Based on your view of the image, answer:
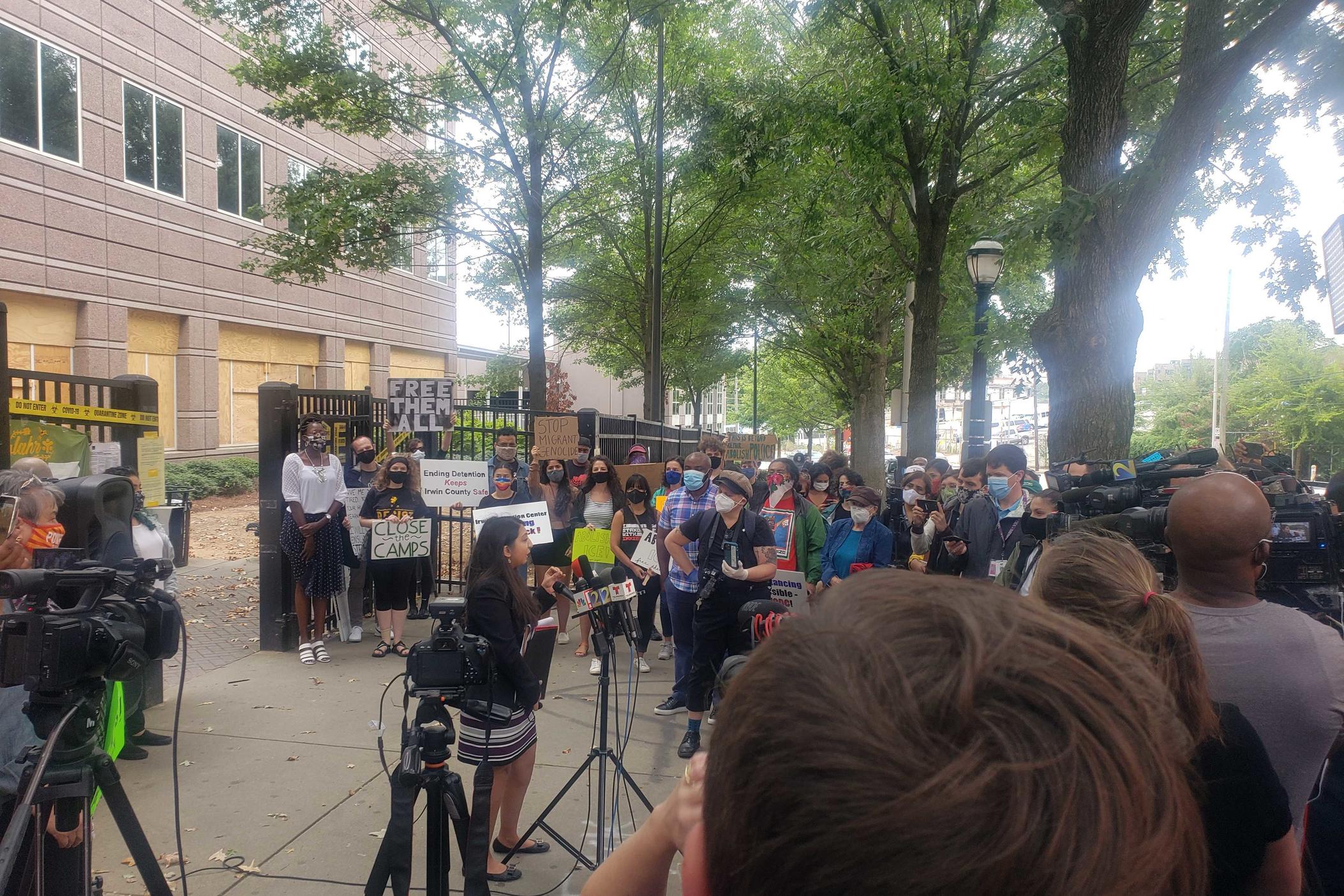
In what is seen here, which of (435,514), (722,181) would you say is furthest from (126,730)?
(722,181)

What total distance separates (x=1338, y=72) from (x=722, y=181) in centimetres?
1215

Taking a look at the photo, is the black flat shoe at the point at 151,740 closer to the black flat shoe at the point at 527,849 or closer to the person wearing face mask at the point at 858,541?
the black flat shoe at the point at 527,849

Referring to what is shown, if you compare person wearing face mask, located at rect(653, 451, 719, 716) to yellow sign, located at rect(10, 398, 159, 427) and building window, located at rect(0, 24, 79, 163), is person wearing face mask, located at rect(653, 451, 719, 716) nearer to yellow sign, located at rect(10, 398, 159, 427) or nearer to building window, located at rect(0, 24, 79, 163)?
yellow sign, located at rect(10, 398, 159, 427)

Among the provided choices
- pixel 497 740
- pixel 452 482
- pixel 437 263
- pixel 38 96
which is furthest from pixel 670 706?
pixel 437 263

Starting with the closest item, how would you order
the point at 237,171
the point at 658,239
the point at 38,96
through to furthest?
the point at 658,239 < the point at 38,96 < the point at 237,171

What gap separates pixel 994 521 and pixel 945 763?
5.92m

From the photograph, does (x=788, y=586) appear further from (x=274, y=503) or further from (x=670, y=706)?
(x=274, y=503)

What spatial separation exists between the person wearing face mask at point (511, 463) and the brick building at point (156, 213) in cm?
822

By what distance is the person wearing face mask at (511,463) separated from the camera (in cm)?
864

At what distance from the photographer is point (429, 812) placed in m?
3.07

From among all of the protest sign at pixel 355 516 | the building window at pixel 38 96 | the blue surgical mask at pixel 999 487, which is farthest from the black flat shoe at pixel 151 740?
the building window at pixel 38 96

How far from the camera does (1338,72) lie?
793 cm

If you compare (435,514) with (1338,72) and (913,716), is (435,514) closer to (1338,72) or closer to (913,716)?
(913,716)

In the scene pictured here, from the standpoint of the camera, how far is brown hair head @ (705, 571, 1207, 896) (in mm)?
590
